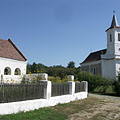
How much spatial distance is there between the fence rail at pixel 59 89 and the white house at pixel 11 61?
702 centimetres

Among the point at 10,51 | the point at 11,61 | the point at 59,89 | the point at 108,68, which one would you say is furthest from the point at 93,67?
the point at 59,89

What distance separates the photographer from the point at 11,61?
19422 millimetres

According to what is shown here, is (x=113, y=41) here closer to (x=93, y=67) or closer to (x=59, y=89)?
(x=93, y=67)

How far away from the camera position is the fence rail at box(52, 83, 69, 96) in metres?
10.9

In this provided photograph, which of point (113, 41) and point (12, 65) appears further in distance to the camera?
point (113, 41)

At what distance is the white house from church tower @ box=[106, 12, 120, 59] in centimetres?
2250

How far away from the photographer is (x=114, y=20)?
38.2m

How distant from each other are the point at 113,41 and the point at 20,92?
32.6m

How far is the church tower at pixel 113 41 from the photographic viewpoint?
120 feet

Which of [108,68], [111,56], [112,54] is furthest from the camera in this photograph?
[108,68]

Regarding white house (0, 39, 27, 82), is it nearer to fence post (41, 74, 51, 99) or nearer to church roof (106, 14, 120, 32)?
fence post (41, 74, 51, 99)

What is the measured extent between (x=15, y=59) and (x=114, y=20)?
2760 cm

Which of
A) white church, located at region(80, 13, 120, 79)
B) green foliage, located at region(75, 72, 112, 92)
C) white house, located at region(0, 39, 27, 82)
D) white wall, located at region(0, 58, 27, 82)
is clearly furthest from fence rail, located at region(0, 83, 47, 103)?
white church, located at region(80, 13, 120, 79)

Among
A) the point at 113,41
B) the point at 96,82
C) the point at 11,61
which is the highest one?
the point at 113,41
